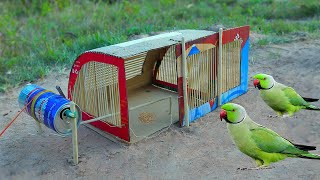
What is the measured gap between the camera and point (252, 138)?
2938mm

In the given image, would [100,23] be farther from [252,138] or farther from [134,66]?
[252,138]

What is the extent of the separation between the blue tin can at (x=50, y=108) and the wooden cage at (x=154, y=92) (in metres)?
0.68

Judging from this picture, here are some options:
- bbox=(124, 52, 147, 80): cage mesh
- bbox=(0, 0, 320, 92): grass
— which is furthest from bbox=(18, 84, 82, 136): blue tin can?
bbox=(0, 0, 320, 92): grass

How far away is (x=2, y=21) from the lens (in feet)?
39.7

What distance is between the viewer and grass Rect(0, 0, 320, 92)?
30.9 feet

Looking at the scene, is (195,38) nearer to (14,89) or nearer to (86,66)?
(86,66)

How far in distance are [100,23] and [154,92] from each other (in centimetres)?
483

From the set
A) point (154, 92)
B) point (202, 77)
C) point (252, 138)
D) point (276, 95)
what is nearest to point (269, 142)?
point (252, 138)

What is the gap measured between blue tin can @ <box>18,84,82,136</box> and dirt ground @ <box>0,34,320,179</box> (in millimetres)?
539

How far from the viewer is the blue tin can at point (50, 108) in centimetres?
489

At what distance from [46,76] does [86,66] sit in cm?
311

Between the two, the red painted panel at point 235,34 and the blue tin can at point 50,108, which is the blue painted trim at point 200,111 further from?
the blue tin can at point 50,108

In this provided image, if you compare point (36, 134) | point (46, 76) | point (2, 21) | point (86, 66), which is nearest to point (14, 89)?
point (46, 76)

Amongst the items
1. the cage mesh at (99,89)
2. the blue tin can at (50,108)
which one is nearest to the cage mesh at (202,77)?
the cage mesh at (99,89)
